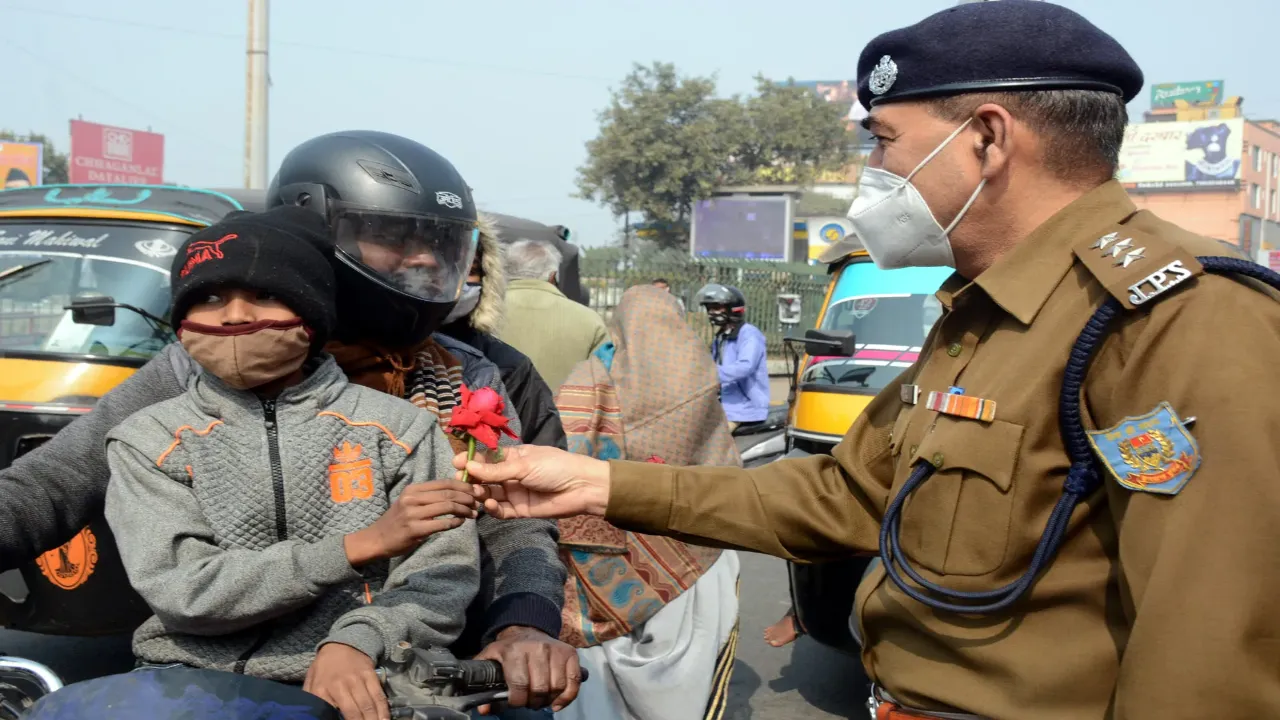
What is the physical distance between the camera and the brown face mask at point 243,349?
6.81 feet

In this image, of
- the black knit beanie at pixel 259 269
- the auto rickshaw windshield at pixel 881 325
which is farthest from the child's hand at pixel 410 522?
the auto rickshaw windshield at pixel 881 325

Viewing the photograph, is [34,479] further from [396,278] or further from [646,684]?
[646,684]

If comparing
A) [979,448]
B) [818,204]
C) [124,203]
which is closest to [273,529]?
[979,448]

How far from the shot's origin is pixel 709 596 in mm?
3941

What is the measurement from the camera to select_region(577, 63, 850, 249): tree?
36875mm

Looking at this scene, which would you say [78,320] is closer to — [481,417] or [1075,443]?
[481,417]

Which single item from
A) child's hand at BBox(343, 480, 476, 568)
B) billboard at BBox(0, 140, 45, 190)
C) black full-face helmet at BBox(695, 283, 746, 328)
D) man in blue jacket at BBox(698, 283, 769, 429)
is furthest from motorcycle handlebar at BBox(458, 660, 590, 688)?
billboard at BBox(0, 140, 45, 190)

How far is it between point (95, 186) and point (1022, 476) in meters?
5.15

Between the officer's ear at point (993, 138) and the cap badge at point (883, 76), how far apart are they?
0.18 meters

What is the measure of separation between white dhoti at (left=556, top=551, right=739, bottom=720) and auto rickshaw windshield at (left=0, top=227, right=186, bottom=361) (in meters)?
2.47

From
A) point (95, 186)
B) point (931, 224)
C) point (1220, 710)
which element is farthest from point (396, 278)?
point (95, 186)

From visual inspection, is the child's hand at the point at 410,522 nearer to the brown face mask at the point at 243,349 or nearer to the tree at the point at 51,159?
the brown face mask at the point at 243,349

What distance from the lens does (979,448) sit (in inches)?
64.6

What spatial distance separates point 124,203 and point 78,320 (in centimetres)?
86
